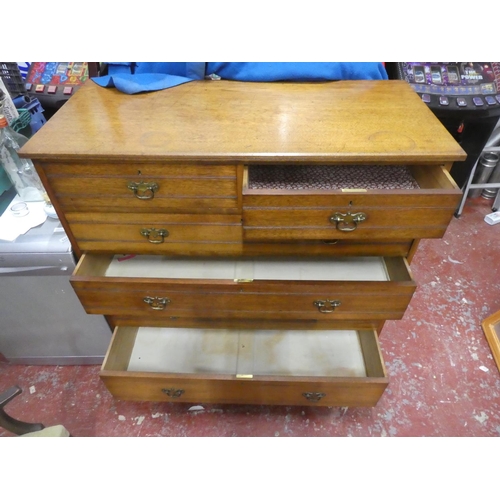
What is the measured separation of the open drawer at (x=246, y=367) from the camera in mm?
1033

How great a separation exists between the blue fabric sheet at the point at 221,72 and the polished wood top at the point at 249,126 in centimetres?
2

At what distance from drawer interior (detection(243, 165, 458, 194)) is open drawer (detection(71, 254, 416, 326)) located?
0.78 ft

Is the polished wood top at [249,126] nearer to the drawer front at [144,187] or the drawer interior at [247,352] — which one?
the drawer front at [144,187]

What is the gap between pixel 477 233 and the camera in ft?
6.32

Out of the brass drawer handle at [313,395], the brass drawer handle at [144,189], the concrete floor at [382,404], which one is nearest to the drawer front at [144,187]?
the brass drawer handle at [144,189]

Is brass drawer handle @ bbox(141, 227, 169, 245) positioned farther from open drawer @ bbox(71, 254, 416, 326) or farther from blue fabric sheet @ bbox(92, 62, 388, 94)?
blue fabric sheet @ bbox(92, 62, 388, 94)

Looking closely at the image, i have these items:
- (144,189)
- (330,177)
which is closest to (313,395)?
(330,177)

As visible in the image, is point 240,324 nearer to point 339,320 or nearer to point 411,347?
point 339,320

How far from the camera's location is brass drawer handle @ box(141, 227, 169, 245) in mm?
918

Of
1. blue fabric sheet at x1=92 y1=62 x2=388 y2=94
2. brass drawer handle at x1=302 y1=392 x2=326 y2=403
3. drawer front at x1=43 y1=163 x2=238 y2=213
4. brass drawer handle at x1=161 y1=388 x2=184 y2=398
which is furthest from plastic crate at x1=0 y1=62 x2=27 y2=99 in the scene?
brass drawer handle at x1=302 y1=392 x2=326 y2=403

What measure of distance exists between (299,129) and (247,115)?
147mm

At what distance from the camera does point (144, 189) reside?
2.68 ft

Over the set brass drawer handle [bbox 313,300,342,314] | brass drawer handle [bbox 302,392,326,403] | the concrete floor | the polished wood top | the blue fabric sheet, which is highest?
the blue fabric sheet

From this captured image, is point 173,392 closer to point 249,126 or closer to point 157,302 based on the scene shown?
point 157,302
